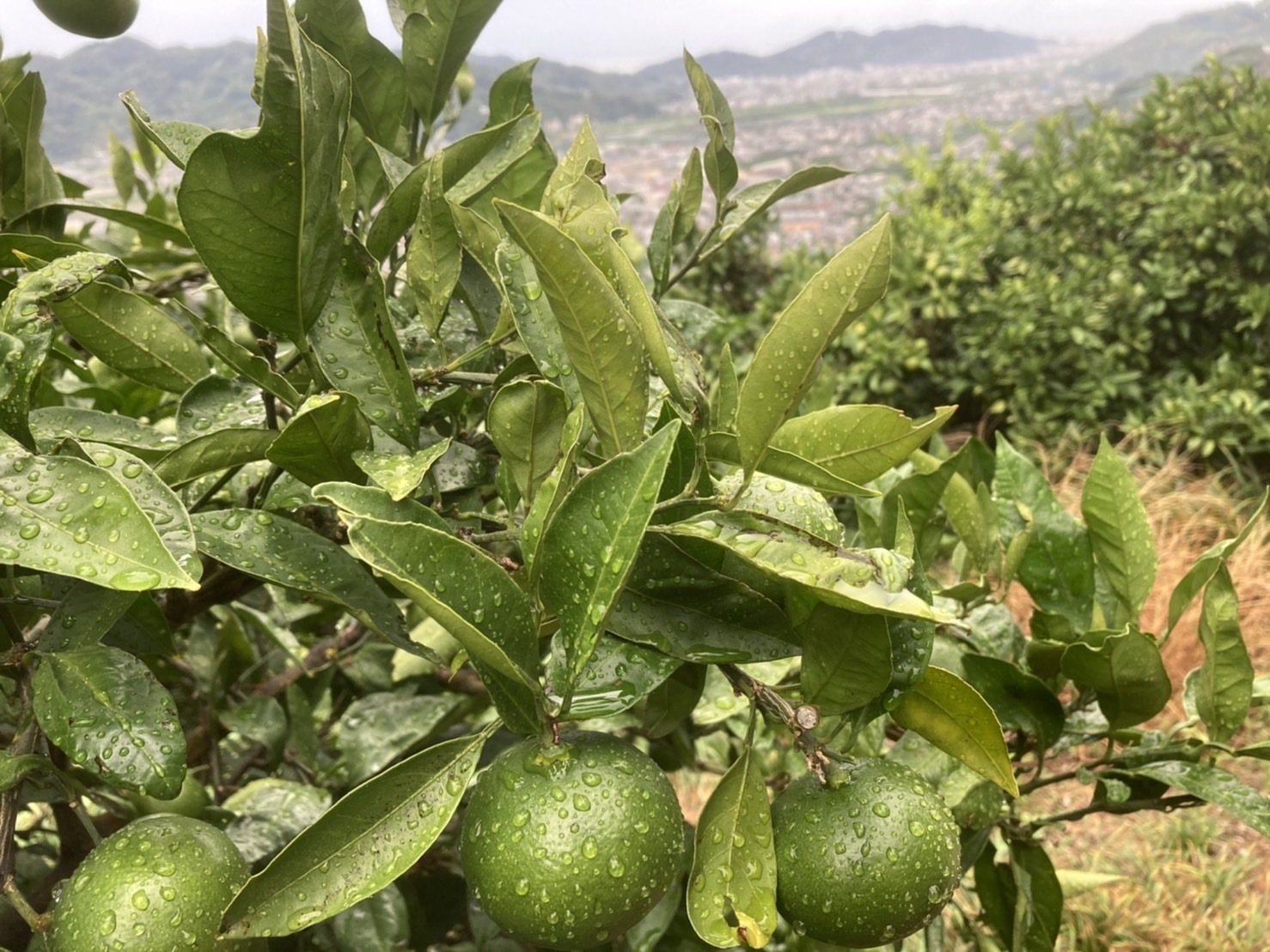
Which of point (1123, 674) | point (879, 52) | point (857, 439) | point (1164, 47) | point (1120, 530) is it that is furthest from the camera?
point (879, 52)

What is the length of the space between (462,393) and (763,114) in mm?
14267

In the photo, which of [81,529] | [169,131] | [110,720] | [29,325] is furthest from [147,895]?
[169,131]

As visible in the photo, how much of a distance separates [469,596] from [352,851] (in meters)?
0.14

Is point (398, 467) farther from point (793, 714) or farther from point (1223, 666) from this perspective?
point (1223, 666)

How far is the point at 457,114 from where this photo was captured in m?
→ 0.88

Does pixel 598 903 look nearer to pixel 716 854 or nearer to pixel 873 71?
pixel 716 854

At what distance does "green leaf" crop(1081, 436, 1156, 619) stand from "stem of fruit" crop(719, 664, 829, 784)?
0.40m

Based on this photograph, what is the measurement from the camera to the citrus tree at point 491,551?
0.43 m

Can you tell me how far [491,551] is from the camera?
58 centimetres

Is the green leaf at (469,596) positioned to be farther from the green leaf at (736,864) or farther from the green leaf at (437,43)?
the green leaf at (437,43)

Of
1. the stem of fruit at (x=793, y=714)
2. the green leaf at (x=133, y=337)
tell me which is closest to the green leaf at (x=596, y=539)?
the stem of fruit at (x=793, y=714)

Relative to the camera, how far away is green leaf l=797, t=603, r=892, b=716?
46 centimetres

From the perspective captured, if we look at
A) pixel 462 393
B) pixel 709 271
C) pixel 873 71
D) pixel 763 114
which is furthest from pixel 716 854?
pixel 873 71

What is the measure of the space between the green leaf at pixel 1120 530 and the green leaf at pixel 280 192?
0.64m
